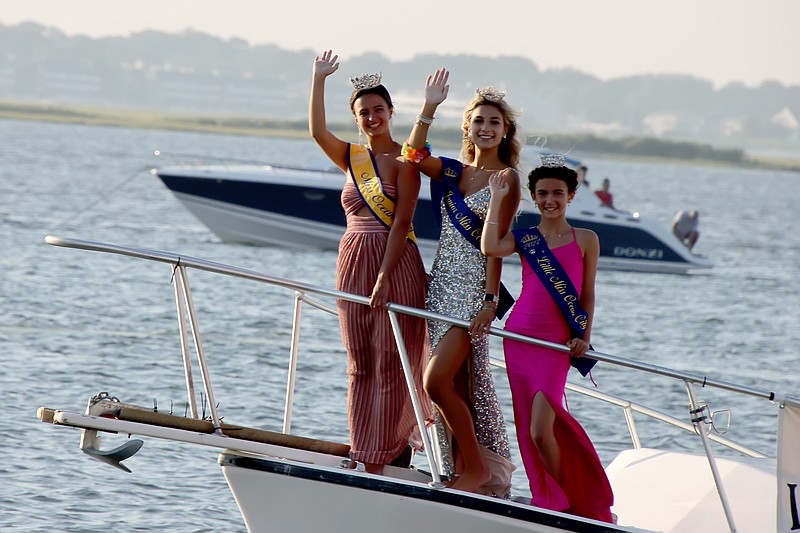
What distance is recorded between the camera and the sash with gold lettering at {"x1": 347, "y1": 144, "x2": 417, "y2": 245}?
6.21 metres

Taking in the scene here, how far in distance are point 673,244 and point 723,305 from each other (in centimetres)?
343

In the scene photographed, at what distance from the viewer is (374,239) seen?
6.25 meters

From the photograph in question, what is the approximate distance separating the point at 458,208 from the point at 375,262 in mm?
474

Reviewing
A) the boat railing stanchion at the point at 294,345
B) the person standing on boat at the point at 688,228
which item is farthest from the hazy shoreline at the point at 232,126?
the boat railing stanchion at the point at 294,345

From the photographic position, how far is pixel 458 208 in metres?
6.17

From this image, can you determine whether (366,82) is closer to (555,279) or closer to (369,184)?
(369,184)

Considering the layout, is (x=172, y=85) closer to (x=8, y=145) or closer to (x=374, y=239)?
(x=8, y=145)

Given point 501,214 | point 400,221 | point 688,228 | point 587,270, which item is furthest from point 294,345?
point 688,228

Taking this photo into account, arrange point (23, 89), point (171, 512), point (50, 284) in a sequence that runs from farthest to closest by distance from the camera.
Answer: point (23, 89), point (50, 284), point (171, 512)

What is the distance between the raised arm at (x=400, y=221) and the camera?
6.12m

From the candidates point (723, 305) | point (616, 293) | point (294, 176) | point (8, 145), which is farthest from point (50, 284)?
point (8, 145)

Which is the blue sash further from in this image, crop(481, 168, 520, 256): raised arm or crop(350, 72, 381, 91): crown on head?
crop(350, 72, 381, 91): crown on head

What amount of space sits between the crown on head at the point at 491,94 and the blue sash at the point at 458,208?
0.34 metres

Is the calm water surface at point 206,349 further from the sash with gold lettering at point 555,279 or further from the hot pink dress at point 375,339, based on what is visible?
the sash with gold lettering at point 555,279
